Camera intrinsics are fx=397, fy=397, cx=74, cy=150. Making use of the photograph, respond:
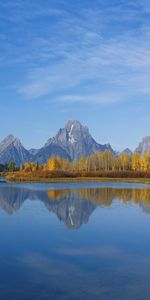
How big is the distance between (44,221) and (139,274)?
9.71m

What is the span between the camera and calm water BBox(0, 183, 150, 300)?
903 cm

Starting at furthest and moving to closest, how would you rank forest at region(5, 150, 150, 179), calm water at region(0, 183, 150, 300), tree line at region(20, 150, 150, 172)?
1. tree line at region(20, 150, 150, 172)
2. forest at region(5, 150, 150, 179)
3. calm water at region(0, 183, 150, 300)

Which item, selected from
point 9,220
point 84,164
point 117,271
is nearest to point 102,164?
point 84,164

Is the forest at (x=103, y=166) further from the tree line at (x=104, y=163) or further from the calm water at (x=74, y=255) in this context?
the calm water at (x=74, y=255)

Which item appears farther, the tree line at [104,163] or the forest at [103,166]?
the tree line at [104,163]

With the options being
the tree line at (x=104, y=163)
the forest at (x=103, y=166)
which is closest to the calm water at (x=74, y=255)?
the forest at (x=103, y=166)

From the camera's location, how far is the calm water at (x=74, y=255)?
9.03 meters

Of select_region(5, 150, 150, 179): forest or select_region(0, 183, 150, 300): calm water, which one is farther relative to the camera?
select_region(5, 150, 150, 179): forest

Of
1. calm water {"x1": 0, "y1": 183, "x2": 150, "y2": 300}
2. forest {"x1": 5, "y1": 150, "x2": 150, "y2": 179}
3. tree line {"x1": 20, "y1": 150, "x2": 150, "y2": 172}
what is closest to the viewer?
calm water {"x1": 0, "y1": 183, "x2": 150, "y2": 300}

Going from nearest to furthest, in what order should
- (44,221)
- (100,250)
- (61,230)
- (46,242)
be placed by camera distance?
(100,250)
(46,242)
(61,230)
(44,221)

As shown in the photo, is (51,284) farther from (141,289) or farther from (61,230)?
(61,230)

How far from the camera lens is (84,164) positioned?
474ft

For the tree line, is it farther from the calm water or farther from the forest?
the calm water

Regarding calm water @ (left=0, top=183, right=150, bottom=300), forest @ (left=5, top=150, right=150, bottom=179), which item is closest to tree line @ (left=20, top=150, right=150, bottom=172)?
forest @ (left=5, top=150, right=150, bottom=179)
